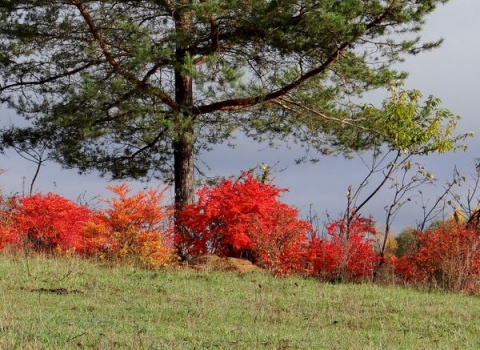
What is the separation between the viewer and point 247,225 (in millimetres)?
13750

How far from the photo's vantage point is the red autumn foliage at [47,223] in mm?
14656

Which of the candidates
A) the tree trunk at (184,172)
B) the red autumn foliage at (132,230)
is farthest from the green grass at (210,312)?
the tree trunk at (184,172)

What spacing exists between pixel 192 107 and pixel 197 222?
3.57m

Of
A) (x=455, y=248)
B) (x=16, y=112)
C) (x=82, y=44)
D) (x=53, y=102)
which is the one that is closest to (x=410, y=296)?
(x=455, y=248)

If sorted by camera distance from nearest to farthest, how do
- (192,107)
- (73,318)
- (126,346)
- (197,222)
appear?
(126,346) → (73,318) → (197,222) → (192,107)

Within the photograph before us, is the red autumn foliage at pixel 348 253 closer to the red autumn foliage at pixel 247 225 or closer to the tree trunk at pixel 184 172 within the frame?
the red autumn foliage at pixel 247 225

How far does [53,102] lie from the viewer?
62.1ft

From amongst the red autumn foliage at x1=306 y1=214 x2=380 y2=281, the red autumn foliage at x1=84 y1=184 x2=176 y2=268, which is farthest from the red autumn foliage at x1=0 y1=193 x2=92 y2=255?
the red autumn foliage at x1=306 y1=214 x2=380 y2=281

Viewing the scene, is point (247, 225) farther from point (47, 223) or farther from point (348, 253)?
point (47, 223)

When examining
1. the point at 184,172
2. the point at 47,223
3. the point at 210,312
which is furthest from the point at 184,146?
the point at 210,312

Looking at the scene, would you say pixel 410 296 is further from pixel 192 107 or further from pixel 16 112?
pixel 16 112

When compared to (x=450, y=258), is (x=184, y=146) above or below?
above

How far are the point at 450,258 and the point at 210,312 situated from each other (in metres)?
6.21

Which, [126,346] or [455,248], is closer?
[126,346]
